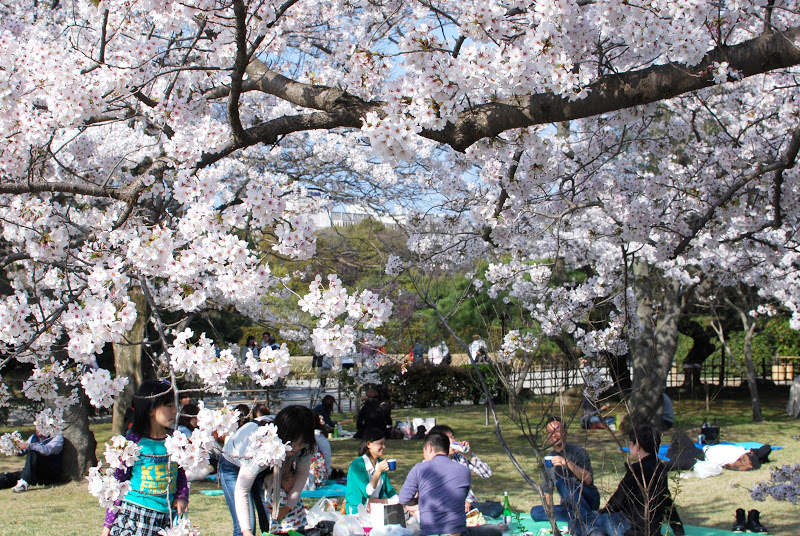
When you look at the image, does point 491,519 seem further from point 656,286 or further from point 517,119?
point 656,286

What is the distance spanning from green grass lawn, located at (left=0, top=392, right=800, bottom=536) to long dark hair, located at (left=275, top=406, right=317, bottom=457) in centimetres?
164

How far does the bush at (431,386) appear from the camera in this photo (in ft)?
50.3

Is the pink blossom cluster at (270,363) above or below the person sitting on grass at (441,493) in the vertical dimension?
above

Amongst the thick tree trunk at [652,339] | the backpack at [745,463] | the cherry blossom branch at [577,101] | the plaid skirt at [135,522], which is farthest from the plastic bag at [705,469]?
the plaid skirt at [135,522]

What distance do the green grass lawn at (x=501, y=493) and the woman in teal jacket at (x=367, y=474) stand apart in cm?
102

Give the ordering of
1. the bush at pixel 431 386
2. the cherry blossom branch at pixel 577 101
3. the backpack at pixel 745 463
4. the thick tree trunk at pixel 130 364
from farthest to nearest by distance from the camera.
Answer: the bush at pixel 431 386 → the thick tree trunk at pixel 130 364 → the backpack at pixel 745 463 → the cherry blossom branch at pixel 577 101

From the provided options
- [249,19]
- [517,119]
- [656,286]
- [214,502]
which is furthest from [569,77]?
[656,286]

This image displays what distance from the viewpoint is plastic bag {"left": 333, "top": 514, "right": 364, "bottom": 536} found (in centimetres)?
450

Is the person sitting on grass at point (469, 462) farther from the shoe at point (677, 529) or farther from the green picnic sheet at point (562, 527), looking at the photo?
the shoe at point (677, 529)

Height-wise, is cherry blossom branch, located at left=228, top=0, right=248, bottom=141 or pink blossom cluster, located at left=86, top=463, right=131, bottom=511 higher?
cherry blossom branch, located at left=228, top=0, right=248, bottom=141

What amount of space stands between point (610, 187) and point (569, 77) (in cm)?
352

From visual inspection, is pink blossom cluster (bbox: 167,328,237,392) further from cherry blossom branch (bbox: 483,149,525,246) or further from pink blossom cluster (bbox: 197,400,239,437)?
cherry blossom branch (bbox: 483,149,525,246)

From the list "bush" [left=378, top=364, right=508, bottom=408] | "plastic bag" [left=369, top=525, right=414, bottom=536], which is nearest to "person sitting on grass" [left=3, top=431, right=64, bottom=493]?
"plastic bag" [left=369, top=525, right=414, bottom=536]

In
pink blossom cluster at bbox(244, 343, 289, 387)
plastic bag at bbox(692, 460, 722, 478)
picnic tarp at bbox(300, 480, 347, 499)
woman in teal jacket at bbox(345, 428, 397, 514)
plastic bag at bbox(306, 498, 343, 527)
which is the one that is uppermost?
pink blossom cluster at bbox(244, 343, 289, 387)
